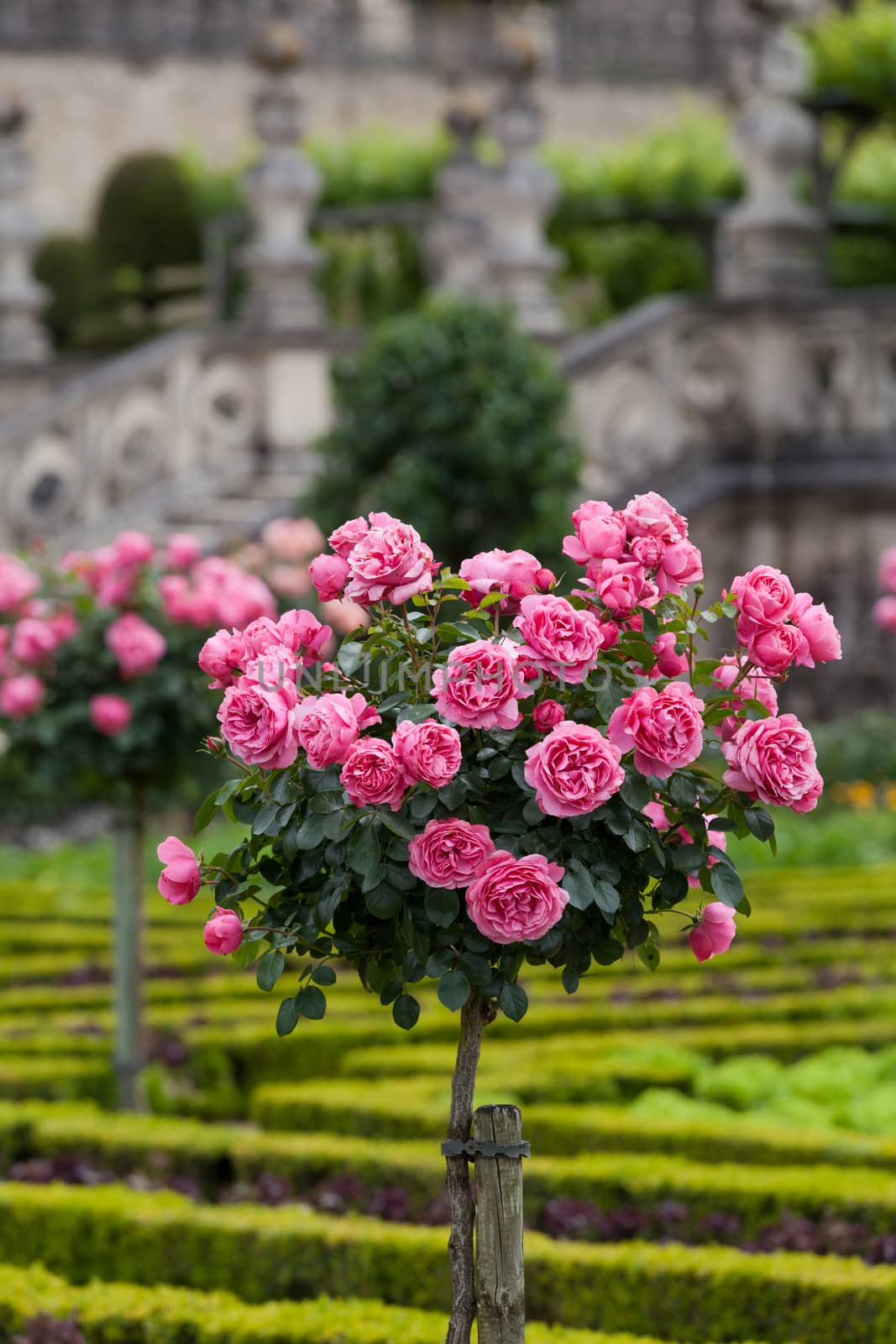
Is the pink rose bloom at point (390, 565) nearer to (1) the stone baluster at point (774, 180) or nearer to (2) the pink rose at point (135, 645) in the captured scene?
(2) the pink rose at point (135, 645)

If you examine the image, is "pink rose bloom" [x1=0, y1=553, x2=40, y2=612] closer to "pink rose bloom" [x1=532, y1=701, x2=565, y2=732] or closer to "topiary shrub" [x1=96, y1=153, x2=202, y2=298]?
"pink rose bloom" [x1=532, y1=701, x2=565, y2=732]

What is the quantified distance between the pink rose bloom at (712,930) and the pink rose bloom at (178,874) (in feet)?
2.45

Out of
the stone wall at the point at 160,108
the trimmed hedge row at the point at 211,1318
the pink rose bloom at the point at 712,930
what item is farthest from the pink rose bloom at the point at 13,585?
the stone wall at the point at 160,108

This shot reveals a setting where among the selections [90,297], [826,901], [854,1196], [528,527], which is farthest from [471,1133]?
[90,297]

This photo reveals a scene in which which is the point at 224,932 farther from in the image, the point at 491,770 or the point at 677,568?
the point at 677,568

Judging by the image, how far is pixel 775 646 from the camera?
128 inches

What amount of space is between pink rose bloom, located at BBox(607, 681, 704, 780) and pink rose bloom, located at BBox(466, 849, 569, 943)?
0.21 metres

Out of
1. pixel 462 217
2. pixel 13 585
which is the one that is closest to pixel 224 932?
pixel 13 585

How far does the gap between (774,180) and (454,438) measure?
3.59m

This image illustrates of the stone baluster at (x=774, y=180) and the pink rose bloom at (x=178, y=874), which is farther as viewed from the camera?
the stone baluster at (x=774, y=180)

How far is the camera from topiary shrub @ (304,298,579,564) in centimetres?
1055

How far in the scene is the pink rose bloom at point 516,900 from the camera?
10.1 ft

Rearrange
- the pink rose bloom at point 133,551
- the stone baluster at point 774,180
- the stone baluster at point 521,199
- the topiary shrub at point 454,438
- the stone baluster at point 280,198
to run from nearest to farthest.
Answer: the pink rose bloom at point 133,551, the topiary shrub at point 454,438, the stone baluster at point 774,180, the stone baluster at point 280,198, the stone baluster at point 521,199

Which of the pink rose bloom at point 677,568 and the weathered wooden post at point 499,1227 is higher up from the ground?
the pink rose bloom at point 677,568
